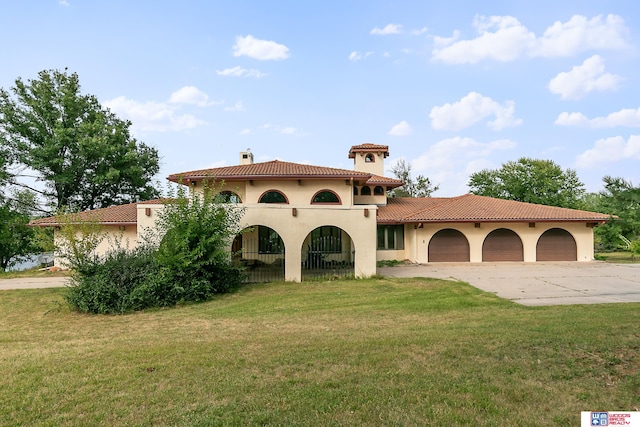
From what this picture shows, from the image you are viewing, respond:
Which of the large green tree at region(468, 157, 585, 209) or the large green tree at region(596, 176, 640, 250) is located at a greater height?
the large green tree at region(468, 157, 585, 209)

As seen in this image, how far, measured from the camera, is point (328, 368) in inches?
184

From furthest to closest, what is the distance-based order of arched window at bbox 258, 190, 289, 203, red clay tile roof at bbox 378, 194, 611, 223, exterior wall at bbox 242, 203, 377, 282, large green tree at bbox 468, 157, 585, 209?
large green tree at bbox 468, 157, 585, 209 < red clay tile roof at bbox 378, 194, 611, 223 < arched window at bbox 258, 190, 289, 203 < exterior wall at bbox 242, 203, 377, 282

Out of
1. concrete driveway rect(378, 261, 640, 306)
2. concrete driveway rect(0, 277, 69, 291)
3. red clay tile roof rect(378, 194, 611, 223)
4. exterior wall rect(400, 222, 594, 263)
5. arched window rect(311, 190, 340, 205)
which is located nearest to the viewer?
concrete driveway rect(378, 261, 640, 306)

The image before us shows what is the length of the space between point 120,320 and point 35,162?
23.6m

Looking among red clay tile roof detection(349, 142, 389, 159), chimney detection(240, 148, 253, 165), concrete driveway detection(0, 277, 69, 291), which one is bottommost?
concrete driveway detection(0, 277, 69, 291)

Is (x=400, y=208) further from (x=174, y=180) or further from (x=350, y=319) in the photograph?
(x=350, y=319)

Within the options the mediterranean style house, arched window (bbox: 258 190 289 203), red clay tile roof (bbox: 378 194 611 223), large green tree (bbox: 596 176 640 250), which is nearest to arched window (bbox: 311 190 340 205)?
the mediterranean style house

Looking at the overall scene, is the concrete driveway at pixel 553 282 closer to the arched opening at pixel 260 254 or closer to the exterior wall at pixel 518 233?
the exterior wall at pixel 518 233

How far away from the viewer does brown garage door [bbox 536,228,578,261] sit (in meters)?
21.0

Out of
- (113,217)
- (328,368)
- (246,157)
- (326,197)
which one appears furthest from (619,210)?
(113,217)

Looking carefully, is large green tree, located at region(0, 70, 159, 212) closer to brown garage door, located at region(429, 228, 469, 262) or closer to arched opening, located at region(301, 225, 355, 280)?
arched opening, located at region(301, 225, 355, 280)

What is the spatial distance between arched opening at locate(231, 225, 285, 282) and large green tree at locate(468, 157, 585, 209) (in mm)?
27923

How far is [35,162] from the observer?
25.5m

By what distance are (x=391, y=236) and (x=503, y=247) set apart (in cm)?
642
